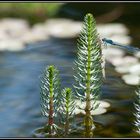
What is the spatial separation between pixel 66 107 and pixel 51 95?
0.08 metres

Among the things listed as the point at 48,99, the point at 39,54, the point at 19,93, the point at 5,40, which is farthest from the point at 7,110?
the point at 5,40

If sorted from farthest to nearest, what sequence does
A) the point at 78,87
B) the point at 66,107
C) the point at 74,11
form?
the point at 74,11 → the point at 78,87 → the point at 66,107

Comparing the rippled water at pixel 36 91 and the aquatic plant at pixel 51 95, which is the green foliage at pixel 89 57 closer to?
the aquatic plant at pixel 51 95

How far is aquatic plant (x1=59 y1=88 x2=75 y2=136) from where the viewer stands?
2090 mm

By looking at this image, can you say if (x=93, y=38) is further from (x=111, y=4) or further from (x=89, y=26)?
(x=111, y=4)

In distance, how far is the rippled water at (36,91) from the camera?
2463mm

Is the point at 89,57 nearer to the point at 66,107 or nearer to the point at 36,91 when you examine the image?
the point at 66,107

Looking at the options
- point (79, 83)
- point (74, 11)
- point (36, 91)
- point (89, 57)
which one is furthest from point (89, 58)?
point (74, 11)

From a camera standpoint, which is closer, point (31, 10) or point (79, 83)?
point (79, 83)

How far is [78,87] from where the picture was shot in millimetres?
2248

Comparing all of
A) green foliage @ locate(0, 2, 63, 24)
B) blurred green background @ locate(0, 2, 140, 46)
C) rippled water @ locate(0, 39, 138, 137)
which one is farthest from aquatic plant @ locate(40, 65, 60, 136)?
green foliage @ locate(0, 2, 63, 24)

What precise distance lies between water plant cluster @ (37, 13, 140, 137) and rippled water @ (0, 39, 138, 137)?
0.35ft

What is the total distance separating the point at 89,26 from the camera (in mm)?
2102

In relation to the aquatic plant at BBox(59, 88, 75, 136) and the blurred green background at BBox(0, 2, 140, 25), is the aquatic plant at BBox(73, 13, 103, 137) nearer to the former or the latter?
the aquatic plant at BBox(59, 88, 75, 136)
